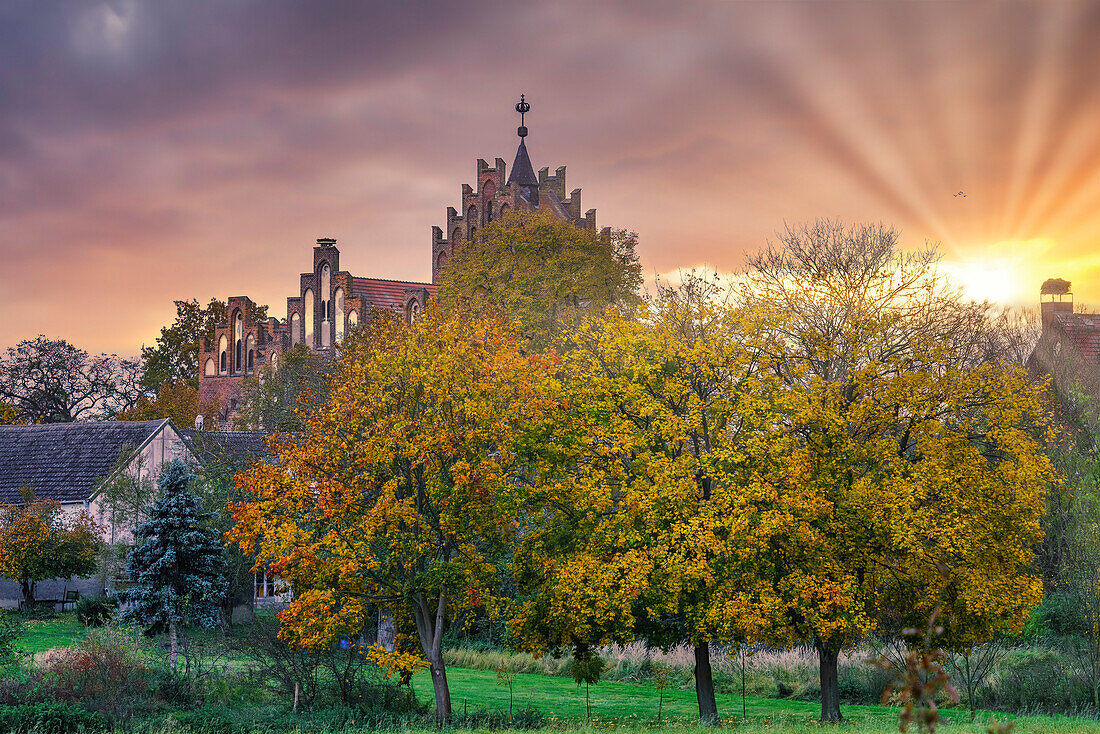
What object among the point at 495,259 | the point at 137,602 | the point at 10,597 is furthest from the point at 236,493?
the point at 495,259

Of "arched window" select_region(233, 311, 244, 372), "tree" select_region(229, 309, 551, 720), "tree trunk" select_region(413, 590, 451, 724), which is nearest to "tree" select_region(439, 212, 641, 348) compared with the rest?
"tree" select_region(229, 309, 551, 720)

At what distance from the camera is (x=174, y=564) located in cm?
2764

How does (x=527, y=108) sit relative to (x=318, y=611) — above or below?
above

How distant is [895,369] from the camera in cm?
2323

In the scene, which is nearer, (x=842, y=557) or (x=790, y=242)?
(x=842, y=557)

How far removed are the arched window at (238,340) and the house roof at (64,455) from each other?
2261cm

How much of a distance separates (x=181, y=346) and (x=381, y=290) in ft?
87.3

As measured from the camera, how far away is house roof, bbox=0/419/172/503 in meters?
42.5

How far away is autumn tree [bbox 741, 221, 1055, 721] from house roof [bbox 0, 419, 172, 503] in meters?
31.9

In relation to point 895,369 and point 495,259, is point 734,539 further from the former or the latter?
point 495,259

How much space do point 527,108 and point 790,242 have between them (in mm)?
31372

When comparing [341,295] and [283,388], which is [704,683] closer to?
[283,388]

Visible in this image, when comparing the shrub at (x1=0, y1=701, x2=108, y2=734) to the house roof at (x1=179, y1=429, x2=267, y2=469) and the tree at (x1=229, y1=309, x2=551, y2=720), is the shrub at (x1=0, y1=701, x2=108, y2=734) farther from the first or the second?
the house roof at (x1=179, y1=429, x2=267, y2=469)

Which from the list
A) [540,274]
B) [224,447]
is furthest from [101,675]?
[540,274]
